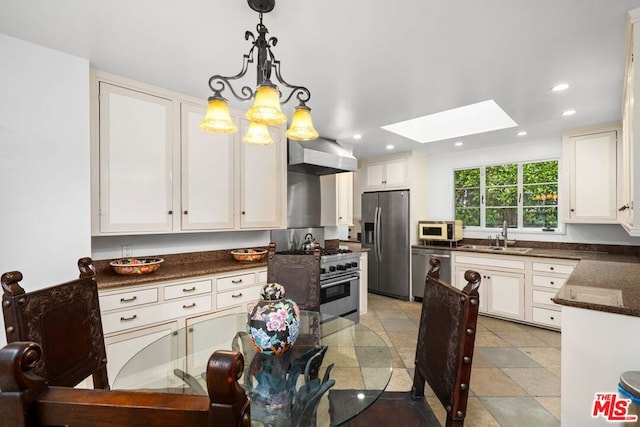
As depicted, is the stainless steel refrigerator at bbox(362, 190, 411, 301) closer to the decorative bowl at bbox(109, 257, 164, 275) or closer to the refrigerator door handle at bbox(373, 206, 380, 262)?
the refrigerator door handle at bbox(373, 206, 380, 262)

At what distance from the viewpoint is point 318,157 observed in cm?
329

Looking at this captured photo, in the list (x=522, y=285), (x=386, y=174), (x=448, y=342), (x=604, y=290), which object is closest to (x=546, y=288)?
(x=522, y=285)

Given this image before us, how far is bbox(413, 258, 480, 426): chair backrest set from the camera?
1.04 m

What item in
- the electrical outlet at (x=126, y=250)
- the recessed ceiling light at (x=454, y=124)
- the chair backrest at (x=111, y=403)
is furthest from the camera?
the recessed ceiling light at (x=454, y=124)

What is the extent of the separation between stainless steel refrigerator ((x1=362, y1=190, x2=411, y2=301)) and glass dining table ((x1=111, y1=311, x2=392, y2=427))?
3026mm

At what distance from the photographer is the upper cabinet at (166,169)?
220cm

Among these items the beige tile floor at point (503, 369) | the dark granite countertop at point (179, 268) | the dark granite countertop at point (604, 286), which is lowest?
the beige tile floor at point (503, 369)

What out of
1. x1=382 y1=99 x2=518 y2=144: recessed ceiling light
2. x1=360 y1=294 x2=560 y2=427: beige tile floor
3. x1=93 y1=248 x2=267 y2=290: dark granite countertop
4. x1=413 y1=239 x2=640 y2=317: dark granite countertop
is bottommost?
x1=360 y1=294 x2=560 y2=427: beige tile floor

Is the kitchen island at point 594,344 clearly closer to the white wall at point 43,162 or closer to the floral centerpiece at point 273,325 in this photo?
the floral centerpiece at point 273,325

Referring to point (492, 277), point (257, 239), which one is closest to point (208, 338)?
point (257, 239)

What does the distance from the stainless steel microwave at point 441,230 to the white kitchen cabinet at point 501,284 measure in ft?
1.27

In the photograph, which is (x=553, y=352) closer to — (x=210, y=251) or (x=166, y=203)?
(x=210, y=251)

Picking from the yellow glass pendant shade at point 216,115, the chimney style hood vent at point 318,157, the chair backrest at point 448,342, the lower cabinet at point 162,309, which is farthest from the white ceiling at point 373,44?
the lower cabinet at point 162,309

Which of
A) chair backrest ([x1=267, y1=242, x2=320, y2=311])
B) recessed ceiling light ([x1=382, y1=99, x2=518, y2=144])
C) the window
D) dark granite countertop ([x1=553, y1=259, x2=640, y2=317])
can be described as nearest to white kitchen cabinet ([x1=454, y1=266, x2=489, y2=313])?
the window
